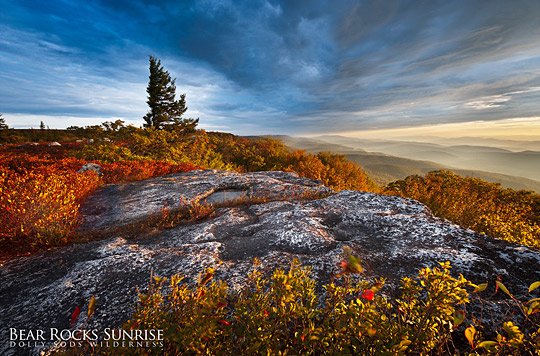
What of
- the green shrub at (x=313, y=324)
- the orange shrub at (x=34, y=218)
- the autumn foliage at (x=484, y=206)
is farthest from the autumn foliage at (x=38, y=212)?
the autumn foliage at (x=484, y=206)

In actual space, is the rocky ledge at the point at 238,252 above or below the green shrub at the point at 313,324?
below

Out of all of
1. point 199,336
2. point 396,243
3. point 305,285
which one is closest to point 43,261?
point 199,336

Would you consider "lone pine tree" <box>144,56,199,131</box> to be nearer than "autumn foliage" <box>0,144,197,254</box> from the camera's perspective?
No

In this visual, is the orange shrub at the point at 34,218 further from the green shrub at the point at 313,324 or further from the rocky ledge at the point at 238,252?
the green shrub at the point at 313,324

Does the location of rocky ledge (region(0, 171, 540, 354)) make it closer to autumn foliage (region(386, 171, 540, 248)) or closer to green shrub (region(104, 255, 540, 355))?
green shrub (region(104, 255, 540, 355))

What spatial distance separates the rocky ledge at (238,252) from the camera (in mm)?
2962

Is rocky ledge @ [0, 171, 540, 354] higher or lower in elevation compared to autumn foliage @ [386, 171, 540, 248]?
higher

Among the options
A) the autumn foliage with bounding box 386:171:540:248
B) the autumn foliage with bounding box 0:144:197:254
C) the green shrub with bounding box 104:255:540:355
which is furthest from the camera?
the autumn foliage with bounding box 386:171:540:248

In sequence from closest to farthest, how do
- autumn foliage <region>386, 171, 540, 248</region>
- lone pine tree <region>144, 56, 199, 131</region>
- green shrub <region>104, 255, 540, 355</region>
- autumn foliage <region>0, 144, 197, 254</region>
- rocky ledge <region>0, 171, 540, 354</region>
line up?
green shrub <region>104, 255, 540, 355</region> → rocky ledge <region>0, 171, 540, 354</region> → autumn foliage <region>0, 144, 197, 254</region> → autumn foliage <region>386, 171, 540, 248</region> → lone pine tree <region>144, 56, 199, 131</region>

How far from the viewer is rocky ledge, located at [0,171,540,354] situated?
2962 millimetres

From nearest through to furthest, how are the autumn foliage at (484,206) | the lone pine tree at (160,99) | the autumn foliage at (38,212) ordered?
the autumn foliage at (38,212), the autumn foliage at (484,206), the lone pine tree at (160,99)

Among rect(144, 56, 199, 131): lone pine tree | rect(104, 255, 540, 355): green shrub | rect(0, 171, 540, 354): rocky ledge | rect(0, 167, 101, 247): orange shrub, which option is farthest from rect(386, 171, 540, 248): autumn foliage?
rect(144, 56, 199, 131): lone pine tree

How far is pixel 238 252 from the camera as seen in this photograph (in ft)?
13.1

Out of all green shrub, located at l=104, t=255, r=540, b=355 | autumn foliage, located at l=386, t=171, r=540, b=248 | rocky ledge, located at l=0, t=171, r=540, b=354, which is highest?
green shrub, located at l=104, t=255, r=540, b=355
